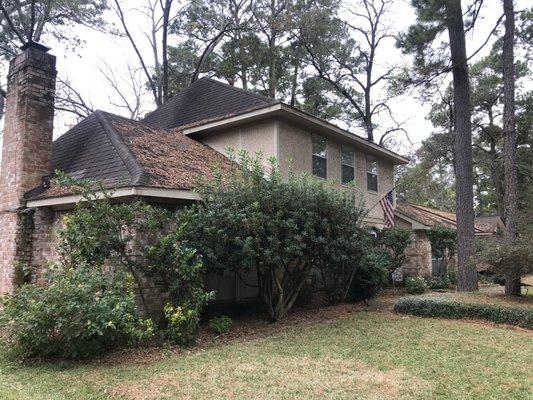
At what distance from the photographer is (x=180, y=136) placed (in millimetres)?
12992

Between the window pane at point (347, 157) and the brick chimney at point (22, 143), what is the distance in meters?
8.92

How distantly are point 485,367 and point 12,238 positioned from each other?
9318mm

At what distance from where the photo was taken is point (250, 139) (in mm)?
12320

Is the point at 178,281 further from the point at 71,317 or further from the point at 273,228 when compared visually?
the point at 273,228

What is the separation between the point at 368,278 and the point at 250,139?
17.1 ft

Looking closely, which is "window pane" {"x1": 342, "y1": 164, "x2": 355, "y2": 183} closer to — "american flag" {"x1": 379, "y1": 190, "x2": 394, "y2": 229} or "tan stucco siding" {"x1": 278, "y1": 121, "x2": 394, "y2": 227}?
"tan stucco siding" {"x1": 278, "y1": 121, "x2": 394, "y2": 227}

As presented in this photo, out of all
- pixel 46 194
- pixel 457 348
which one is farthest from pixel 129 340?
pixel 457 348

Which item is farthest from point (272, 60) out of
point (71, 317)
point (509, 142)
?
point (71, 317)

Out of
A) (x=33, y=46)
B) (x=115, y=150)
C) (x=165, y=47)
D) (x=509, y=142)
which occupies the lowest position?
(x=115, y=150)

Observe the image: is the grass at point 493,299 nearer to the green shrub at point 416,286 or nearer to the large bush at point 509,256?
the large bush at point 509,256

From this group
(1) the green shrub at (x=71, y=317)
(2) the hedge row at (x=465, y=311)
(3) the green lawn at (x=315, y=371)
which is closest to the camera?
(3) the green lawn at (x=315, y=371)

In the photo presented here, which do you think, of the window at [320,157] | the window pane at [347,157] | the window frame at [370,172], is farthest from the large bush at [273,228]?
the window frame at [370,172]

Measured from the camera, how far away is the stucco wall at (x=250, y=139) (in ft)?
38.8

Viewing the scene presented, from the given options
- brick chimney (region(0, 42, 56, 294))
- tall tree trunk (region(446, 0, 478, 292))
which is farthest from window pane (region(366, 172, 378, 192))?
brick chimney (region(0, 42, 56, 294))
